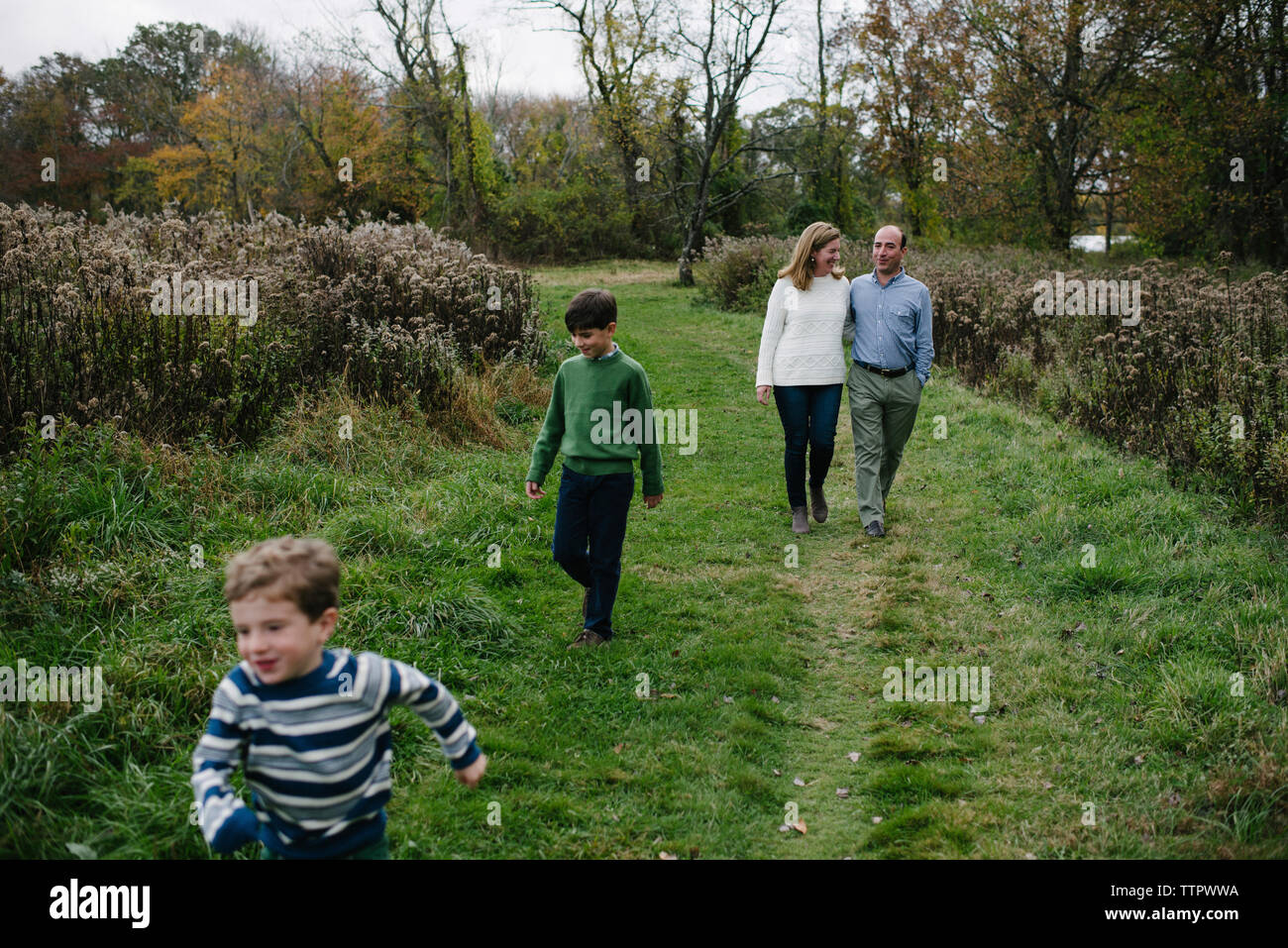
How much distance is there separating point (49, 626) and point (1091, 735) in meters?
5.18

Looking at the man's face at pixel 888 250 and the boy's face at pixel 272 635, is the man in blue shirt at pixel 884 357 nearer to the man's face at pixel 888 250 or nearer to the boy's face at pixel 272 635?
the man's face at pixel 888 250

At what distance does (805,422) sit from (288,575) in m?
5.44

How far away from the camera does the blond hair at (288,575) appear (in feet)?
7.72

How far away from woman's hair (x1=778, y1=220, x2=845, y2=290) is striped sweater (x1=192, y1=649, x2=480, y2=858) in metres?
5.33

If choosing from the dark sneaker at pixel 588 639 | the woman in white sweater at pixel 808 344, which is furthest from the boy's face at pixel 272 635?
the woman in white sweater at pixel 808 344

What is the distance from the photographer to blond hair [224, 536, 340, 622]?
92.7 inches

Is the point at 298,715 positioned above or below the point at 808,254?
below

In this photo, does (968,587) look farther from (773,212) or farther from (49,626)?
(773,212)

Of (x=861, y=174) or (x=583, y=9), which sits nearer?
(x=583, y=9)

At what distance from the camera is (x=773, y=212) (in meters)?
37.8

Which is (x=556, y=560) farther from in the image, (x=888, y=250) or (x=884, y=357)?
(x=888, y=250)

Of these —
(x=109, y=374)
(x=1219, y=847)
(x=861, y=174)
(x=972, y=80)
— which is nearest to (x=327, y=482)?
(x=109, y=374)

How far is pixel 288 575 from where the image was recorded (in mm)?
2387

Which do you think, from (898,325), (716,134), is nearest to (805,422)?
(898,325)
